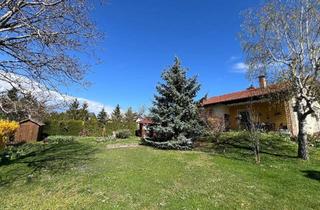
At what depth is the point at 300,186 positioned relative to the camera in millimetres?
10344

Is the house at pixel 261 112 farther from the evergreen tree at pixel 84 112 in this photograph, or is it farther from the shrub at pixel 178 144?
the evergreen tree at pixel 84 112

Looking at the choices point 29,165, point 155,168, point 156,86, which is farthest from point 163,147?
point 29,165

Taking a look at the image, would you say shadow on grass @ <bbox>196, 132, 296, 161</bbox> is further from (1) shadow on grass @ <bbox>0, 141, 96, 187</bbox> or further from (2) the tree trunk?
(1) shadow on grass @ <bbox>0, 141, 96, 187</bbox>

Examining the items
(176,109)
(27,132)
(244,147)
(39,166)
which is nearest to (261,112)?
(244,147)

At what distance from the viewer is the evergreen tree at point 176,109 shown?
1931 cm

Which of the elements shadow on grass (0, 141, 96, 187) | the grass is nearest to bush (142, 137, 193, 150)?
the grass

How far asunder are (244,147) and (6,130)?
2253cm

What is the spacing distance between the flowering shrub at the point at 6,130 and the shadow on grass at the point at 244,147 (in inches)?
705

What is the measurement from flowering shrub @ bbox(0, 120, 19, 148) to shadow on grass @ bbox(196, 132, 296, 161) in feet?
58.7

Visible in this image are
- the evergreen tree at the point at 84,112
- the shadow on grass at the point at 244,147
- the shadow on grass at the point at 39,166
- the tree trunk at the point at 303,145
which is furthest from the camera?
the evergreen tree at the point at 84,112

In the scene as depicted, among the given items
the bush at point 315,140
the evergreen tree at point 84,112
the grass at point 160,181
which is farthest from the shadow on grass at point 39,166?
the evergreen tree at point 84,112

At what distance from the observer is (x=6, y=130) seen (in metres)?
27.8

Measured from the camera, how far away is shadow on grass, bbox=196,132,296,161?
16547 millimetres

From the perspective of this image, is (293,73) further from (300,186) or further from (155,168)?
(155,168)
